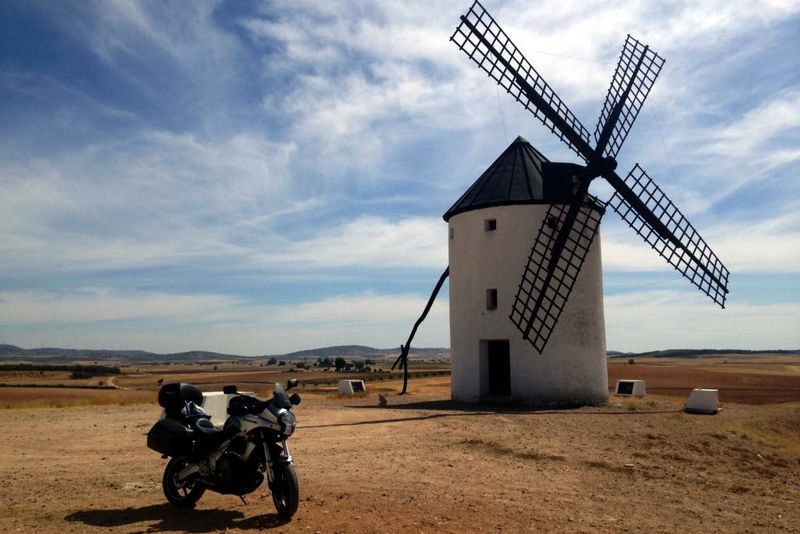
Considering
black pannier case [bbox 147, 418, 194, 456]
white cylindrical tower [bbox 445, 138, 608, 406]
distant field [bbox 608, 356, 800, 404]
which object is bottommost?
distant field [bbox 608, 356, 800, 404]

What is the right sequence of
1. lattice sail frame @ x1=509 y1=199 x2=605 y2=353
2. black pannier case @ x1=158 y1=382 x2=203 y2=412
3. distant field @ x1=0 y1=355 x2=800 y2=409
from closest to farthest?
black pannier case @ x1=158 y1=382 x2=203 y2=412 < lattice sail frame @ x1=509 y1=199 x2=605 y2=353 < distant field @ x1=0 y1=355 x2=800 y2=409

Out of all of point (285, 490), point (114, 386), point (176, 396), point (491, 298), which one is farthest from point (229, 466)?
point (114, 386)

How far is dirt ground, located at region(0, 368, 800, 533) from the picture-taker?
7.45 meters

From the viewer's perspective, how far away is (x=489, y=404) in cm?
2342

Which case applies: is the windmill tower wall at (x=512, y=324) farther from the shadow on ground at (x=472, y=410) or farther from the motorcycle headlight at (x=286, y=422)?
the motorcycle headlight at (x=286, y=422)

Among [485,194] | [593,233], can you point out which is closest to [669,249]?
[593,233]

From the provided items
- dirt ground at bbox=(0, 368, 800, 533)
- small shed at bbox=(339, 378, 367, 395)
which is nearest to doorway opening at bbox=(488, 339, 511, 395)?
dirt ground at bbox=(0, 368, 800, 533)

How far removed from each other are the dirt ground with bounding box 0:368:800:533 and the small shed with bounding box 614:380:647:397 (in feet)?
26.7

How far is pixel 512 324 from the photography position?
915 inches

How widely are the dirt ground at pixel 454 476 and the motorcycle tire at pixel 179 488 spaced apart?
14 centimetres

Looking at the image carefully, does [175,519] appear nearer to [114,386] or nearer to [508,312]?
[508,312]

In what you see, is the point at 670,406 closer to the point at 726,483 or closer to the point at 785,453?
the point at 785,453

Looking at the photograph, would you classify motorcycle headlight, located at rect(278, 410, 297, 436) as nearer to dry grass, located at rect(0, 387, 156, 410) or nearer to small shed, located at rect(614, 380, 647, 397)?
dry grass, located at rect(0, 387, 156, 410)

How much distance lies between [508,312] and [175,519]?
1727 cm
